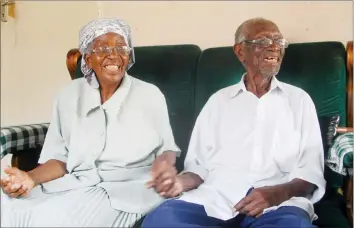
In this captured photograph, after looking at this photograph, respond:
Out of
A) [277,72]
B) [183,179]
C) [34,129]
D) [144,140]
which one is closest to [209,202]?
A: [183,179]

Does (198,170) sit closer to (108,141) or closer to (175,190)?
(175,190)

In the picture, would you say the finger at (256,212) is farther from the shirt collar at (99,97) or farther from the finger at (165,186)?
the shirt collar at (99,97)

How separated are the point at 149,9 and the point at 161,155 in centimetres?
35

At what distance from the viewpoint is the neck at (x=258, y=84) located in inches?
35.7

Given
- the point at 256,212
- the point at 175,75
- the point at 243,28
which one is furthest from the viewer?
the point at 175,75

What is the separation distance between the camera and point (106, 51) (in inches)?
35.0

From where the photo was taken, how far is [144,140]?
0.90m

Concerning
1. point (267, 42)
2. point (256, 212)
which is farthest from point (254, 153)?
point (267, 42)

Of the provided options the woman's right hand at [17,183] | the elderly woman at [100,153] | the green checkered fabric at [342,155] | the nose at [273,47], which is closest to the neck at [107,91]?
the elderly woman at [100,153]

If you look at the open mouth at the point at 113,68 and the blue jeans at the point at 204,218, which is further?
the open mouth at the point at 113,68

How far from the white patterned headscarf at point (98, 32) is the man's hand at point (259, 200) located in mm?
350

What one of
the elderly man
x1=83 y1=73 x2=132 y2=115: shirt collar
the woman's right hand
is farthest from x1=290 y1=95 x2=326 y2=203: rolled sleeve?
the woman's right hand

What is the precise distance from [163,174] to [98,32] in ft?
1.00

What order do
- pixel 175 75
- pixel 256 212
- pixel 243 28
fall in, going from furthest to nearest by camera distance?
pixel 175 75
pixel 243 28
pixel 256 212
